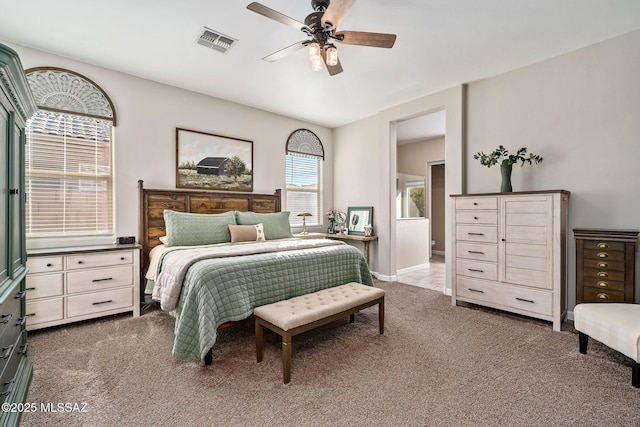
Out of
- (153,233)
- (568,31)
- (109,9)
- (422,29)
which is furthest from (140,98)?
Result: (568,31)

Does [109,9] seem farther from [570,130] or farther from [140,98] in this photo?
[570,130]

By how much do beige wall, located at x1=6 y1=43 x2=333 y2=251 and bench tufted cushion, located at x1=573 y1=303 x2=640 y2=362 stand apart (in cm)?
440

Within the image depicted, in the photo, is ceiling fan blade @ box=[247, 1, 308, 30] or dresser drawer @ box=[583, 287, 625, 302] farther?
dresser drawer @ box=[583, 287, 625, 302]

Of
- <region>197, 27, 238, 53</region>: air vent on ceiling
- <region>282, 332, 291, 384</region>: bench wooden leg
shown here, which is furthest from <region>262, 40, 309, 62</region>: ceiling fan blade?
<region>282, 332, 291, 384</region>: bench wooden leg

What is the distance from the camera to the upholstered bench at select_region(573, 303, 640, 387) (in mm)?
1842

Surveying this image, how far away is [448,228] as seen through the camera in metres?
4.09

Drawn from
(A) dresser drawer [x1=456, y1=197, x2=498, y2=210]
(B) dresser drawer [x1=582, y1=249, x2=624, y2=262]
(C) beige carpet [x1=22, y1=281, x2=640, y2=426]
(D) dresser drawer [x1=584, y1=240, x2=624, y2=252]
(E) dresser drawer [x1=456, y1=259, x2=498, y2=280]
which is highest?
(A) dresser drawer [x1=456, y1=197, x2=498, y2=210]

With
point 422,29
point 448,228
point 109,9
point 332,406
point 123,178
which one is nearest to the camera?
point 332,406

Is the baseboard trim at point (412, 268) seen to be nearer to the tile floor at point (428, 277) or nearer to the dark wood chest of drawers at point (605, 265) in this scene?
the tile floor at point (428, 277)

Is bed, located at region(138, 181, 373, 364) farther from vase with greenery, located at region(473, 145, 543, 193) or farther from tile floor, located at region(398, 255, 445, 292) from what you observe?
vase with greenery, located at region(473, 145, 543, 193)

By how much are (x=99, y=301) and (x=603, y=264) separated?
4.75m

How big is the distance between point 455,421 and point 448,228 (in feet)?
9.43

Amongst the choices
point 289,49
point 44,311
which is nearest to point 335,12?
point 289,49

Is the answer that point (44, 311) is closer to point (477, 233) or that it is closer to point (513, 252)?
point (477, 233)
